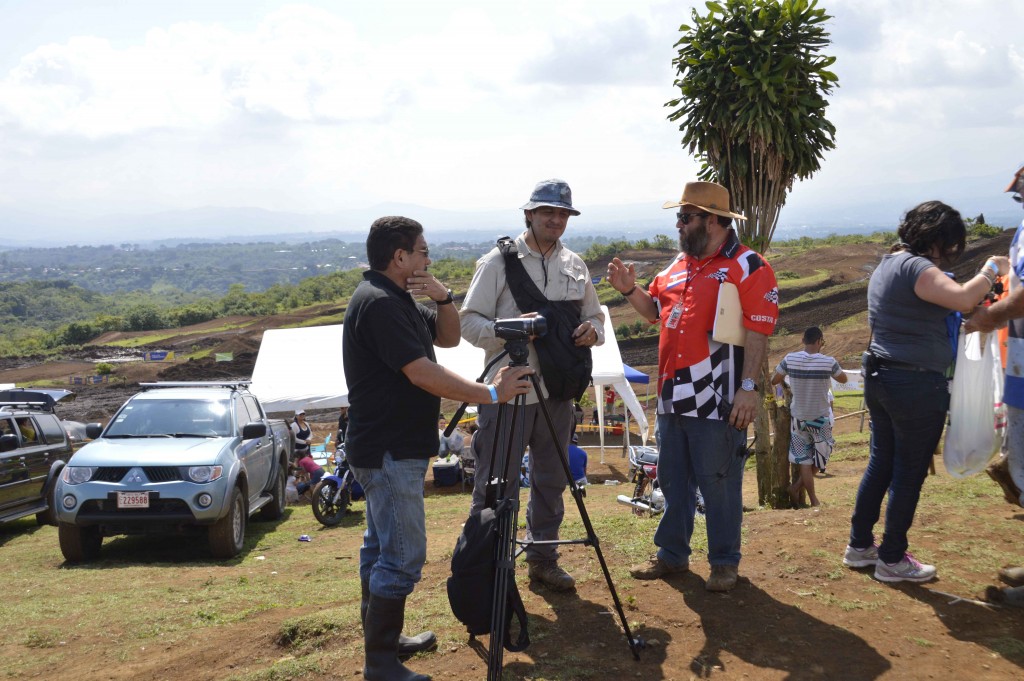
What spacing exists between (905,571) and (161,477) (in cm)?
645

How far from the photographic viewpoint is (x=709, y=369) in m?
4.52

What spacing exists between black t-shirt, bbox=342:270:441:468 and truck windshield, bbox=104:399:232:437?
6.04 metres

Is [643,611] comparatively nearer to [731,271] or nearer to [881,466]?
[881,466]

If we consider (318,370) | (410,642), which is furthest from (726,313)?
(318,370)

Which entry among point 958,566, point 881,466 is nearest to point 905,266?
point 881,466

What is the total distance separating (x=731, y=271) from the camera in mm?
4539

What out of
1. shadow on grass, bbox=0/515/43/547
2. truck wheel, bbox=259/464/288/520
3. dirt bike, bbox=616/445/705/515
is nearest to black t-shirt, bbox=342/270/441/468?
dirt bike, bbox=616/445/705/515

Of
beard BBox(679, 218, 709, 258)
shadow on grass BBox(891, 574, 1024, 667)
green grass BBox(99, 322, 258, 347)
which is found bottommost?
green grass BBox(99, 322, 258, 347)

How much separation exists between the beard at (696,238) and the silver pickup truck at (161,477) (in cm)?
548

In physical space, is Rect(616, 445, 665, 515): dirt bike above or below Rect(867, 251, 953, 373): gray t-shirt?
below

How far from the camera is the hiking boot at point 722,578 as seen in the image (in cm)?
459

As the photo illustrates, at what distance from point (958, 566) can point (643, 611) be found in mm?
1895

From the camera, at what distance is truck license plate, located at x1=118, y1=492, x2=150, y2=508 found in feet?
26.2

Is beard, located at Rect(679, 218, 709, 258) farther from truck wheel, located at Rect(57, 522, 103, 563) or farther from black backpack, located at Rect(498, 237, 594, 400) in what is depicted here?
truck wheel, located at Rect(57, 522, 103, 563)
